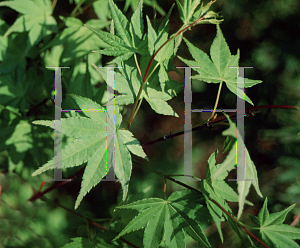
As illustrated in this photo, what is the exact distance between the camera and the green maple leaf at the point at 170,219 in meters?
0.71

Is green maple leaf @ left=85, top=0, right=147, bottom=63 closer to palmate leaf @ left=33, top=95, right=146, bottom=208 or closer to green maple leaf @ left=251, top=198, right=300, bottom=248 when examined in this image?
palmate leaf @ left=33, top=95, right=146, bottom=208

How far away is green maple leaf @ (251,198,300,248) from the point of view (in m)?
0.75

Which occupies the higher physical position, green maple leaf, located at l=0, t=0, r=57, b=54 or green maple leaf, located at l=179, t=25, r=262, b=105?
green maple leaf, located at l=0, t=0, r=57, b=54

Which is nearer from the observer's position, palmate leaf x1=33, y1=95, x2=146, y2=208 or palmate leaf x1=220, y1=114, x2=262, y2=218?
palmate leaf x1=220, y1=114, x2=262, y2=218

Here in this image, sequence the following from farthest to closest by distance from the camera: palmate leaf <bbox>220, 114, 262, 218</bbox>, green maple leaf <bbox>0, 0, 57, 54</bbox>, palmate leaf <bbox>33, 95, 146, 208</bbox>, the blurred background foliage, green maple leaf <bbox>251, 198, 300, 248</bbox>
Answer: the blurred background foliage < green maple leaf <bbox>0, 0, 57, 54</bbox> < green maple leaf <bbox>251, 198, 300, 248</bbox> < palmate leaf <bbox>33, 95, 146, 208</bbox> < palmate leaf <bbox>220, 114, 262, 218</bbox>

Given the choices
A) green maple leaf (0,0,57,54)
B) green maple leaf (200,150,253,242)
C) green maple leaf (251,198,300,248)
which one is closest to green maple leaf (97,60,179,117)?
green maple leaf (200,150,253,242)

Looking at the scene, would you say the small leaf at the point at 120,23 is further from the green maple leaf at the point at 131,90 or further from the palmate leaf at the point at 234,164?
the palmate leaf at the point at 234,164

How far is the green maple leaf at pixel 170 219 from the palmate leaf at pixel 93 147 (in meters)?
0.09

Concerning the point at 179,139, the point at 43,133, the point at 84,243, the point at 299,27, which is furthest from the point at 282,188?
the point at 43,133

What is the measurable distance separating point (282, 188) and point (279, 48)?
2.90 feet

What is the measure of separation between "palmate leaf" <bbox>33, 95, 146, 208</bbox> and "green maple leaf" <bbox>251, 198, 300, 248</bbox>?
16.6 inches

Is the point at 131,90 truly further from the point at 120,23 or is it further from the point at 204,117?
the point at 204,117

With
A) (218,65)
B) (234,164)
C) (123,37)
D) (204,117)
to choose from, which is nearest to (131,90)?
(123,37)

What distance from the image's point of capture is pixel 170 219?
0.74 meters
